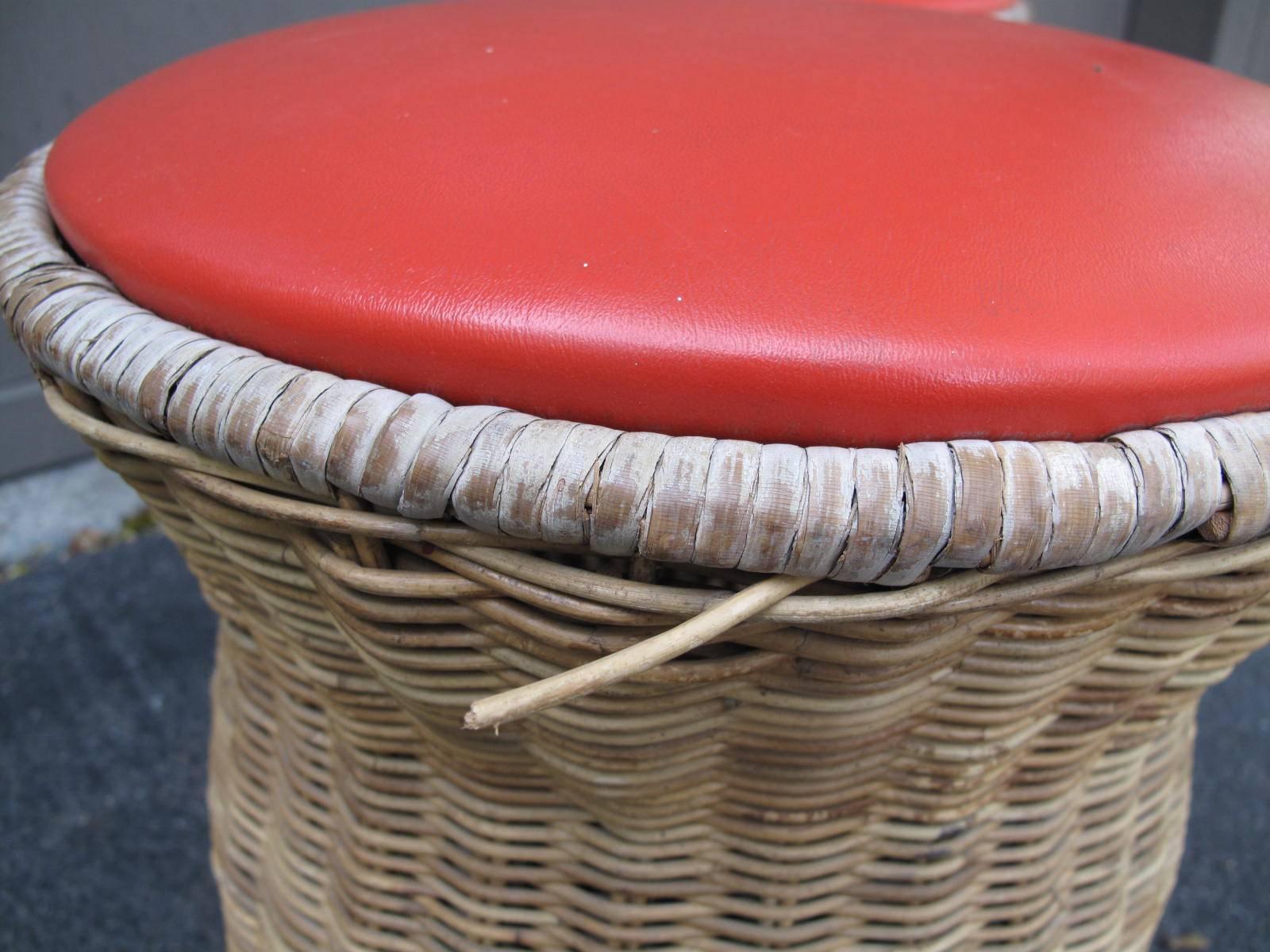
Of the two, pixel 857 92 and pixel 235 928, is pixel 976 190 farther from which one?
pixel 235 928

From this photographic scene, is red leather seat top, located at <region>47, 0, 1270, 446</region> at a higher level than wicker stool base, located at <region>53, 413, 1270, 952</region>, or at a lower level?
higher

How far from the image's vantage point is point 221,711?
2.36 ft

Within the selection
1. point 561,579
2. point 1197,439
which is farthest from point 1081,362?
point 561,579

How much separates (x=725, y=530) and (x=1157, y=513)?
0.14m

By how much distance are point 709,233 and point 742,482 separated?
0.35 feet

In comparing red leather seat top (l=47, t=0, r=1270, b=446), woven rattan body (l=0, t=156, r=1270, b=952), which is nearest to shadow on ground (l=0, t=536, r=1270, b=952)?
woven rattan body (l=0, t=156, r=1270, b=952)

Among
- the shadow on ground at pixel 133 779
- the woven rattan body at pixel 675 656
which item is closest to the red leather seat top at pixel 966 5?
the woven rattan body at pixel 675 656

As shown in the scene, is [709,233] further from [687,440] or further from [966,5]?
[966,5]

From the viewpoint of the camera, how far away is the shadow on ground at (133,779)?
93 centimetres

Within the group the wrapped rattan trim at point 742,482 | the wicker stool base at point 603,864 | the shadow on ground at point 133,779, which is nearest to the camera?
the wrapped rattan trim at point 742,482

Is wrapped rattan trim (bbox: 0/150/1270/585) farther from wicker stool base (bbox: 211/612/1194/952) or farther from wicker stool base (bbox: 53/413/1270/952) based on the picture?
wicker stool base (bbox: 211/612/1194/952)

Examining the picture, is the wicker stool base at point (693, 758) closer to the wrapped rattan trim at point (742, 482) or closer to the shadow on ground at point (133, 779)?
the wrapped rattan trim at point (742, 482)

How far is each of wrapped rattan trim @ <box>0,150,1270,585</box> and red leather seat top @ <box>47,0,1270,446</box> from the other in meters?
0.02

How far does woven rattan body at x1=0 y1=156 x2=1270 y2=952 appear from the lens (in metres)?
0.35
